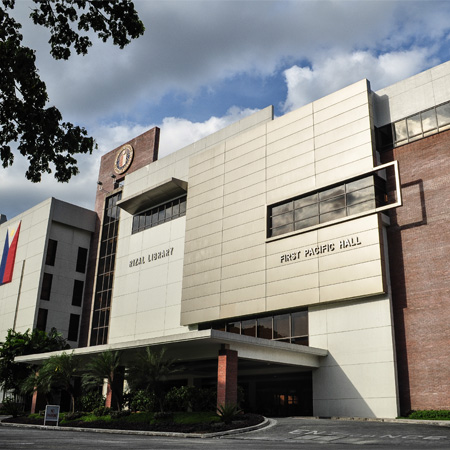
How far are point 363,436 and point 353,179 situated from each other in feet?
58.0

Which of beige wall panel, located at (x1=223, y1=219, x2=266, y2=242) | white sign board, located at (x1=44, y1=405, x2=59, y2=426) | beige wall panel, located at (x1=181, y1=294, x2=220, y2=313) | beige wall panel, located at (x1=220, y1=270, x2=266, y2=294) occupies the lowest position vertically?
white sign board, located at (x1=44, y1=405, x2=59, y2=426)

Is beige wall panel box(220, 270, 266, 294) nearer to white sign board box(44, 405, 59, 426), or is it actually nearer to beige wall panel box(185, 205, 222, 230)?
beige wall panel box(185, 205, 222, 230)

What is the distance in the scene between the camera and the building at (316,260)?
29.6 meters

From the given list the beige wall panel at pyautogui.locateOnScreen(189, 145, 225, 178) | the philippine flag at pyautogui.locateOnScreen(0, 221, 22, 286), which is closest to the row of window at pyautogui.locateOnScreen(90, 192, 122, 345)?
the philippine flag at pyautogui.locateOnScreen(0, 221, 22, 286)

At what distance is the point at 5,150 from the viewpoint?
38.7ft

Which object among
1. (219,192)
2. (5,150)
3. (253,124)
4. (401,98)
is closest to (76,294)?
(219,192)

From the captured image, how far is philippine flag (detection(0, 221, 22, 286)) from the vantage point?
6278 cm

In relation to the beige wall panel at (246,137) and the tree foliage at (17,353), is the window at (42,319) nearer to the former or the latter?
the tree foliage at (17,353)

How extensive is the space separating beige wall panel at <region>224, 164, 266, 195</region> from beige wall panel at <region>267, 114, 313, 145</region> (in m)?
2.64

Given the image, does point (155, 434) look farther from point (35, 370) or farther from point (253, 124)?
point (253, 124)

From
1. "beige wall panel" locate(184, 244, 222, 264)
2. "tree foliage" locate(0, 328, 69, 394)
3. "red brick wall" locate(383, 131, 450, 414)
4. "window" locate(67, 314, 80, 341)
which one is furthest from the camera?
"window" locate(67, 314, 80, 341)

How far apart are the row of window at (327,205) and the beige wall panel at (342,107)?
5.06 metres

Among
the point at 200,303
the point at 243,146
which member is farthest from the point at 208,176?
the point at 200,303

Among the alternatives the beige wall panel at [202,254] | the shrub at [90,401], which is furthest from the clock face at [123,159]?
the shrub at [90,401]
